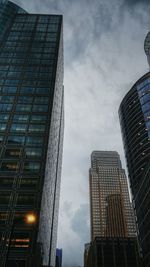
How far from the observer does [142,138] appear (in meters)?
117

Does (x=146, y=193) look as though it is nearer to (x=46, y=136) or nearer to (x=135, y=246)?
(x=135, y=246)

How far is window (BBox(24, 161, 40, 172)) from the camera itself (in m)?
81.1

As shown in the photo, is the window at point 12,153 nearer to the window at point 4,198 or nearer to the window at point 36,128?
the window at point 36,128

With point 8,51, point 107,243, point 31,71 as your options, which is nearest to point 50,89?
point 31,71

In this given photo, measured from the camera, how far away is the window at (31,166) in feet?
266

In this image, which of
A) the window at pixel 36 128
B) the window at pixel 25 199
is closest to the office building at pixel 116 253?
the window at pixel 25 199

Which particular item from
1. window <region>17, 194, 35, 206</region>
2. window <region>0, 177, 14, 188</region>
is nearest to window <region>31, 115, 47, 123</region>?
window <region>0, 177, 14, 188</region>

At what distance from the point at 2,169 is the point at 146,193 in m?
50.3

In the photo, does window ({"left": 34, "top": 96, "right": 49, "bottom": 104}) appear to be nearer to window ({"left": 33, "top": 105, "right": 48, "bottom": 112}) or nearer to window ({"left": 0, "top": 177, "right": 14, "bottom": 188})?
window ({"left": 33, "top": 105, "right": 48, "bottom": 112})

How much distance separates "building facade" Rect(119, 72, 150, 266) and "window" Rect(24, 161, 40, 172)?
1485 inches

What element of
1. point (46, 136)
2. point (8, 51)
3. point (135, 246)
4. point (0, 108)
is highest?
point (8, 51)

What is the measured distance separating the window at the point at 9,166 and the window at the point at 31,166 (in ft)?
9.37

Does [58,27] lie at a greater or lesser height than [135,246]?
greater

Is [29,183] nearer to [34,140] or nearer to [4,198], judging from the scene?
[4,198]
